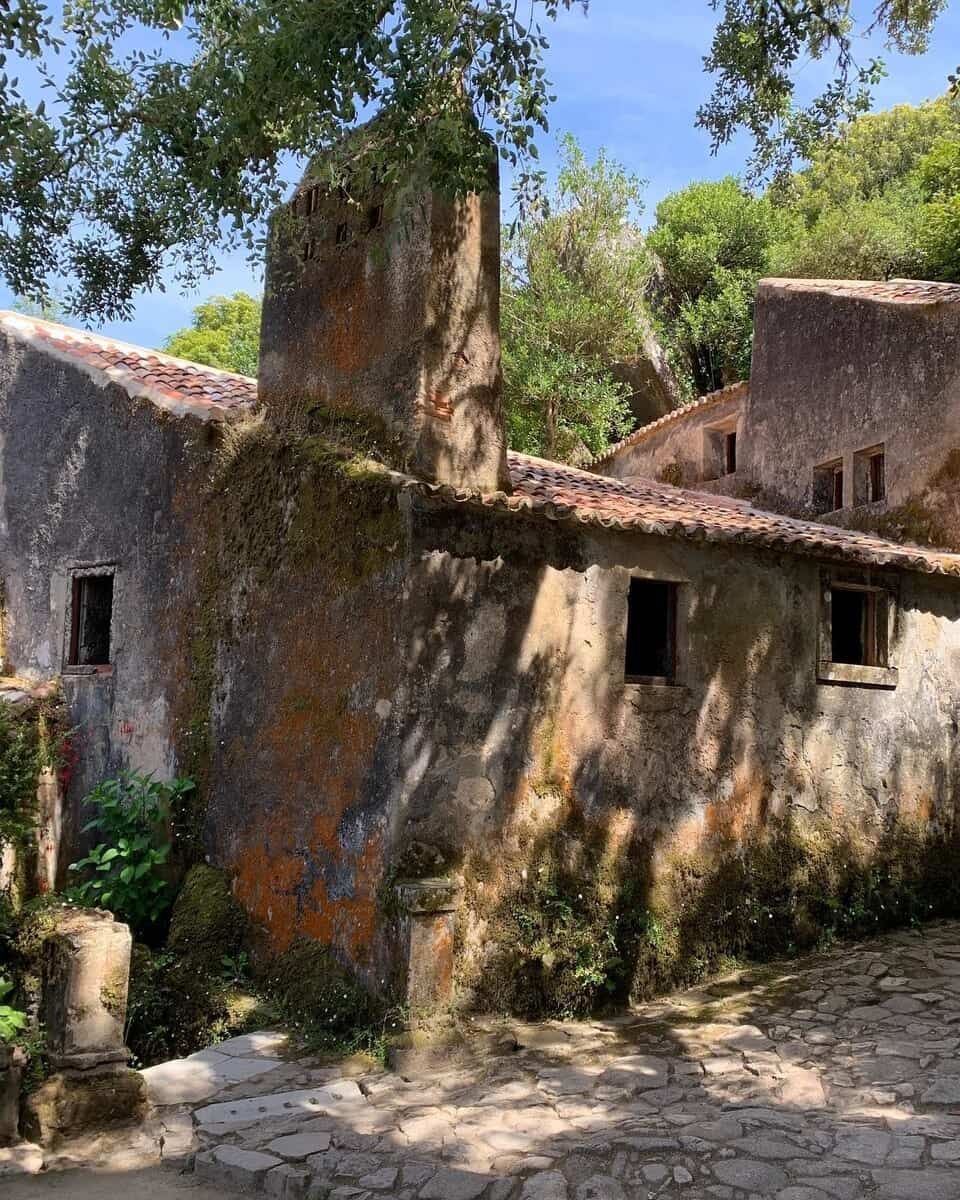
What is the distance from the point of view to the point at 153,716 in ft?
33.6

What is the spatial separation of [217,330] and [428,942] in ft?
95.7

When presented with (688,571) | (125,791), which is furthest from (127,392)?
(688,571)

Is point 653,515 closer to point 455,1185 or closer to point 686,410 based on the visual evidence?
point 455,1185

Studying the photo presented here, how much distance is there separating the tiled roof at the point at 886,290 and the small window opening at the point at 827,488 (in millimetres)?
2284

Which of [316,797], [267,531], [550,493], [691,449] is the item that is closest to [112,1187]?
[316,797]

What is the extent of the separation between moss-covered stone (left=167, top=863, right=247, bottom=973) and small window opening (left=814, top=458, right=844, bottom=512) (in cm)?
970

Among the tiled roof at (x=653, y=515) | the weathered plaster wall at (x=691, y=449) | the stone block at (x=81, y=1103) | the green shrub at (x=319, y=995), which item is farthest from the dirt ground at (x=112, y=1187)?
the weathered plaster wall at (x=691, y=449)

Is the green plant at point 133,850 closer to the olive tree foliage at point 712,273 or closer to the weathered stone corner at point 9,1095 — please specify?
the weathered stone corner at point 9,1095

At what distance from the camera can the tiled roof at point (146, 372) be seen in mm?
10352

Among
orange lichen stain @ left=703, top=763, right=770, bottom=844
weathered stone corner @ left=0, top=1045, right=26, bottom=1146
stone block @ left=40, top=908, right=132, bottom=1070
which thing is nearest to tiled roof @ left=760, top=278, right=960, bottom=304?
orange lichen stain @ left=703, top=763, right=770, bottom=844

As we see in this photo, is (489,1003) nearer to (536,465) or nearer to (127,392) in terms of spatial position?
(536,465)

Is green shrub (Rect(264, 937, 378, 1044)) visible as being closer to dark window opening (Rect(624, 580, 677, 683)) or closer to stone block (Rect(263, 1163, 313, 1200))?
stone block (Rect(263, 1163, 313, 1200))

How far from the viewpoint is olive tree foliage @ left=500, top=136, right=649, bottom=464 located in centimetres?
2497

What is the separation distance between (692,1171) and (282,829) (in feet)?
13.7
